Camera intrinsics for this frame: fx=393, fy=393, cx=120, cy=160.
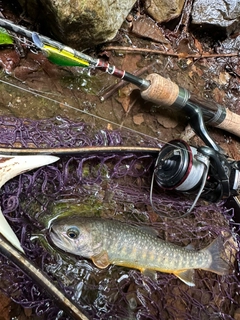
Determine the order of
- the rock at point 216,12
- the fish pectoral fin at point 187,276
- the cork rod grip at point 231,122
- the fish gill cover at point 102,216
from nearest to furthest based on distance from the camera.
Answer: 1. the fish gill cover at point 102,216
2. the fish pectoral fin at point 187,276
3. the cork rod grip at point 231,122
4. the rock at point 216,12

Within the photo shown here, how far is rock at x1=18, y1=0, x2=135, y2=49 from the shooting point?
241 centimetres

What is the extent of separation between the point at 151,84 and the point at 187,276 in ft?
3.99

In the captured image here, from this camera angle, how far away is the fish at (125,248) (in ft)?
6.48

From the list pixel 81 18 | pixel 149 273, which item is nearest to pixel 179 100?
pixel 81 18

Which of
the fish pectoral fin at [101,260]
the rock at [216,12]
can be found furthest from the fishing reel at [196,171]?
the rock at [216,12]

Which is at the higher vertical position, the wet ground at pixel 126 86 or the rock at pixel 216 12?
the rock at pixel 216 12

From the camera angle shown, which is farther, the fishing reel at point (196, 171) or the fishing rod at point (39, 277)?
the fishing reel at point (196, 171)

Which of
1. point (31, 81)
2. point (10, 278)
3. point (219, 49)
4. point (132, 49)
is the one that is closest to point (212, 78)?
point (219, 49)

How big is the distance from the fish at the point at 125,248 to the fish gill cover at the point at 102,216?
0.37ft

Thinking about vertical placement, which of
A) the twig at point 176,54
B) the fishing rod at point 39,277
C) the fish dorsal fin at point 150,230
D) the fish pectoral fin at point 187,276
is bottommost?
the fish pectoral fin at point 187,276

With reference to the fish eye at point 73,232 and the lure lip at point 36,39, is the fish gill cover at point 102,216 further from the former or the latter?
the lure lip at point 36,39

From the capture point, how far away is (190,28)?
140 inches

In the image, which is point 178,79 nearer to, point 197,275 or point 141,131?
point 141,131

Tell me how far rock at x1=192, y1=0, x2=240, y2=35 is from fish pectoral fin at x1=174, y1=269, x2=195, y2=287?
2252 mm
